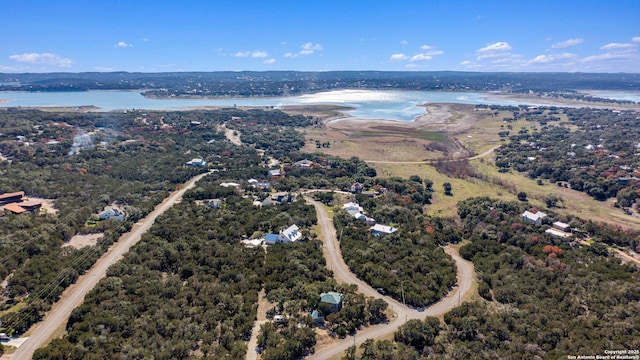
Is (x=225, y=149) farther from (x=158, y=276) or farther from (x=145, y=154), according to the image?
(x=158, y=276)

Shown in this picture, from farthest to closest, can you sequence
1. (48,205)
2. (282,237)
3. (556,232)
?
(48,205) < (556,232) < (282,237)

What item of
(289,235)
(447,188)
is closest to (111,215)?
(289,235)

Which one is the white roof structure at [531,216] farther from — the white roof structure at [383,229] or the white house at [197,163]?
the white house at [197,163]

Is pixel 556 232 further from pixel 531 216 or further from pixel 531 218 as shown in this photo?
pixel 531 216

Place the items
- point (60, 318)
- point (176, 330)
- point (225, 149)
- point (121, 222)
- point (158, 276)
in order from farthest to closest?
point (225, 149)
point (121, 222)
point (158, 276)
point (60, 318)
point (176, 330)

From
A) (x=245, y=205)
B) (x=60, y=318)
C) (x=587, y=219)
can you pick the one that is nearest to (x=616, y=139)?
(x=587, y=219)
